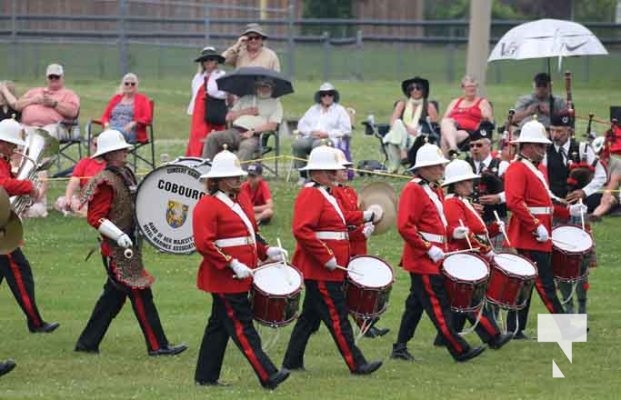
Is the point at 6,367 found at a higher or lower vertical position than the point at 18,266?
lower

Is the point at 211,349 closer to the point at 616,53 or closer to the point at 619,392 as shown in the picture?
the point at 619,392

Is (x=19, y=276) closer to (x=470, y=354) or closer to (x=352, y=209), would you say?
(x=352, y=209)

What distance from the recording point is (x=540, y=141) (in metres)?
15.5

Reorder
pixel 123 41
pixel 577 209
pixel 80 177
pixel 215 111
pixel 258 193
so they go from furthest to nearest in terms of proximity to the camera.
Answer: pixel 123 41 → pixel 215 111 → pixel 80 177 → pixel 258 193 → pixel 577 209

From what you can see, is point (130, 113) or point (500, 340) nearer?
point (500, 340)

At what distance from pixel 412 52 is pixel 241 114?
20222 mm

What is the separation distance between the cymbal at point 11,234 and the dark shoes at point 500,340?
406cm

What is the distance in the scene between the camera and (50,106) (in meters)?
23.7

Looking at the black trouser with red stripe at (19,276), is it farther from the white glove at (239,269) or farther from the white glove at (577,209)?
the white glove at (577,209)

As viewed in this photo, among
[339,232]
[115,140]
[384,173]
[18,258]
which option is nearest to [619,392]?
[339,232]

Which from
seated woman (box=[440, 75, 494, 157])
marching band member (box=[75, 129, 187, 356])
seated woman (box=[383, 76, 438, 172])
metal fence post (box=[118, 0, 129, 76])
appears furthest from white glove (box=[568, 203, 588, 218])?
metal fence post (box=[118, 0, 129, 76])

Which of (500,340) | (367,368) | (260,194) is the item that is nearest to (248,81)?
(260,194)

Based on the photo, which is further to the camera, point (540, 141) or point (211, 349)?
point (540, 141)

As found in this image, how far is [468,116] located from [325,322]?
400 inches
